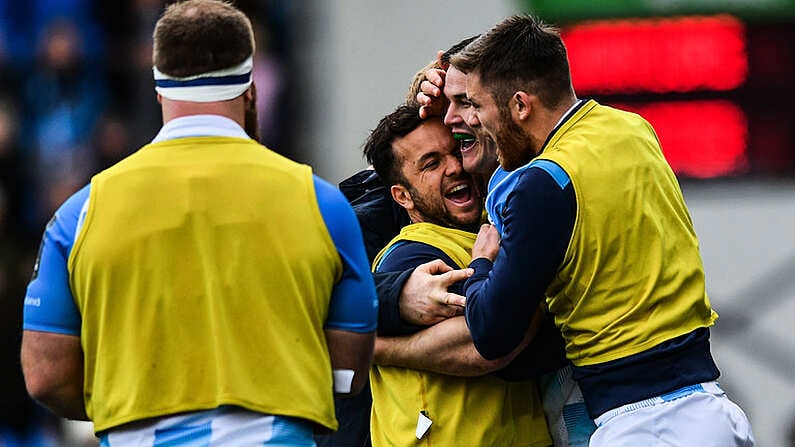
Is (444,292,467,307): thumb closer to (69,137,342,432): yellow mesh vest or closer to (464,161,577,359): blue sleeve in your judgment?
(464,161,577,359): blue sleeve

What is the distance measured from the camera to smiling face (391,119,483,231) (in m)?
4.42

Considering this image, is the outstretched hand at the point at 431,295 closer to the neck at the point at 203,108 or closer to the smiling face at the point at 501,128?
the smiling face at the point at 501,128

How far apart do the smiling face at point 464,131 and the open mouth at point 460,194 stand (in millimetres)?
86

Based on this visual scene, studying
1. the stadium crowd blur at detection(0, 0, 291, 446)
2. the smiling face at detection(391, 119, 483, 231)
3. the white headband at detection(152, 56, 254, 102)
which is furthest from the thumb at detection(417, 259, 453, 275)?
the stadium crowd blur at detection(0, 0, 291, 446)

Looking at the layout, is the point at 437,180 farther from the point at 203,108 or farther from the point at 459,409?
the point at 203,108

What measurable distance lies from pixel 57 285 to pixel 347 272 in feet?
2.10

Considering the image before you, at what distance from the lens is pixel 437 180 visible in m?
4.43

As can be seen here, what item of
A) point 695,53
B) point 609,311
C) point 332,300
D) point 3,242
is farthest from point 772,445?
point 332,300

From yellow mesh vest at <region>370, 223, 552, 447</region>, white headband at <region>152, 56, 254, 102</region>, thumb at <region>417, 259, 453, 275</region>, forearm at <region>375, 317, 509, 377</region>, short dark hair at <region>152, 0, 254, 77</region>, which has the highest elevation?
short dark hair at <region>152, 0, 254, 77</region>

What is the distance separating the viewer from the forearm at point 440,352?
13.2ft

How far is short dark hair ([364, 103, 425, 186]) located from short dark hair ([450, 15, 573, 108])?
0.51 meters

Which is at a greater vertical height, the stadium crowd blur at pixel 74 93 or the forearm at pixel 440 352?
the forearm at pixel 440 352

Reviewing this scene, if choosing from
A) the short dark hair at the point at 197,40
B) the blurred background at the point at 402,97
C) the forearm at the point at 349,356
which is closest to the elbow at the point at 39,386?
the forearm at the point at 349,356

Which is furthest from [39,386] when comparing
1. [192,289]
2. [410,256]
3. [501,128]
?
[501,128]
